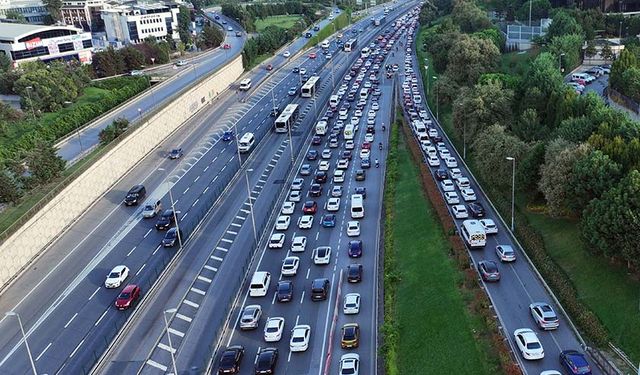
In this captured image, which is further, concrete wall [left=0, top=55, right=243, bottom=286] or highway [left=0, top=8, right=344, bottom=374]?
concrete wall [left=0, top=55, right=243, bottom=286]

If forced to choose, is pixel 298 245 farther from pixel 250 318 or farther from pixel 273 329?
pixel 273 329

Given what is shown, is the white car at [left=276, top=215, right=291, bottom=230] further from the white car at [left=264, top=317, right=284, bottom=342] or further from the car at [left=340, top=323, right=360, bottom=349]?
the car at [left=340, top=323, right=360, bottom=349]

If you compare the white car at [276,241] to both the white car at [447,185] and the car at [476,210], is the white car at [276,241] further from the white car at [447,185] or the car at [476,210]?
the white car at [447,185]

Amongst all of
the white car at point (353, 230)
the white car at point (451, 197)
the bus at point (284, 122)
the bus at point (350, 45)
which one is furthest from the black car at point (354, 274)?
the bus at point (350, 45)

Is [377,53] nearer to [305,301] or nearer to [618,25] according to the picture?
[618,25]

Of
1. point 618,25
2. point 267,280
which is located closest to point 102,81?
point 267,280

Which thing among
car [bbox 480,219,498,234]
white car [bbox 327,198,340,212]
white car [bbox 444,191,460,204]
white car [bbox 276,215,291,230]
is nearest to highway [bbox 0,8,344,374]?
white car [bbox 276,215,291,230]
